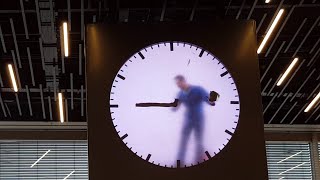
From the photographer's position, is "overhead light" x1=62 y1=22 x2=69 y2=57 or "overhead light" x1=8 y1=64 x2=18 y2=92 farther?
"overhead light" x1=8 y1=64 x2=18 y2=92

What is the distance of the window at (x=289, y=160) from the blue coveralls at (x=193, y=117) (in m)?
11.1

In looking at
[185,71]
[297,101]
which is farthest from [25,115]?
[185,71]

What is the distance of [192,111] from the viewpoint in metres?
2.99

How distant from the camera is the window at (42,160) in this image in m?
12.9

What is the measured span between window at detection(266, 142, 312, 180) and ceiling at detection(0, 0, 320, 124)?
71 cm

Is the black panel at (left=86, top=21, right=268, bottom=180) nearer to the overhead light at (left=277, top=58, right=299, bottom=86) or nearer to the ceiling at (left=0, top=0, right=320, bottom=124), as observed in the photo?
the ceiling at (left=0, top=0, right=320, bottom=124)

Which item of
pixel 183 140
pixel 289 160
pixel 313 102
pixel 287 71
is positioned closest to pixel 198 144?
pixel 183 140

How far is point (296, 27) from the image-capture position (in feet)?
29.6

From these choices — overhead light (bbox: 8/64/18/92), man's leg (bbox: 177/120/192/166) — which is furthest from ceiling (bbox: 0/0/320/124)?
man's leg (bbox: 177/120/192/166)

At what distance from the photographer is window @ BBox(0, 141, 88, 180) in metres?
12.9

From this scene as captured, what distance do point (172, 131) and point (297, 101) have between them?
9615 mm

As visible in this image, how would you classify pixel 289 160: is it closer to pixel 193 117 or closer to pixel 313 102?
pixel 313 102

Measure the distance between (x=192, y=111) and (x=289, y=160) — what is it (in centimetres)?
1147

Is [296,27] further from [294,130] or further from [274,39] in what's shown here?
[294,130]
